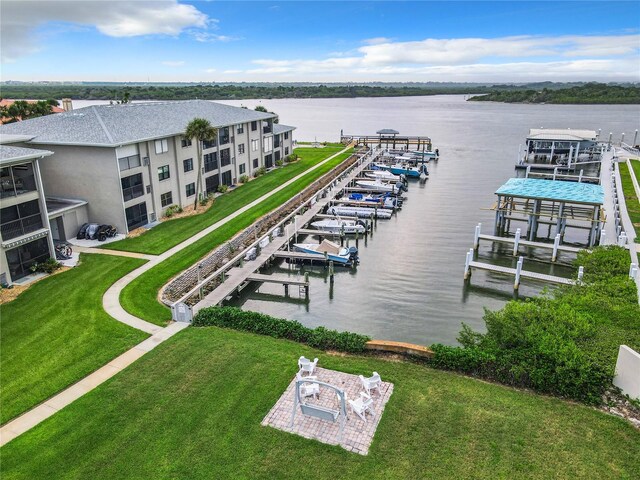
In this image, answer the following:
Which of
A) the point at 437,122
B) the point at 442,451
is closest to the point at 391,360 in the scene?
the point at 442,451

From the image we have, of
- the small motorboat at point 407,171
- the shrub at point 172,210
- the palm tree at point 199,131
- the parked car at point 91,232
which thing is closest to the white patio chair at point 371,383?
the parked car at point 91,232

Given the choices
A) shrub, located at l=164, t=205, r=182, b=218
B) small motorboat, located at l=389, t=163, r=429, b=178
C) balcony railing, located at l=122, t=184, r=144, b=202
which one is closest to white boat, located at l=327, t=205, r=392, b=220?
shrub, located at l=164, t=205, r=182, b=218

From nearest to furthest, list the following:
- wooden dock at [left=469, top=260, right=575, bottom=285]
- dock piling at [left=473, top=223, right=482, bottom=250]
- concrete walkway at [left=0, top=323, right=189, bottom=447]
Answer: concrete walkway at [left=0, top=323, right=189, bottom=447]
wooden dock at [left=469, top=260, right=575, bottom=285]
dock piling at [left=473, top=223, right=482, bottom=250]

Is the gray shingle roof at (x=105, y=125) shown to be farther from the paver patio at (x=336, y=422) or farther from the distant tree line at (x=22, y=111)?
the paver patio at (x=336, y=422)

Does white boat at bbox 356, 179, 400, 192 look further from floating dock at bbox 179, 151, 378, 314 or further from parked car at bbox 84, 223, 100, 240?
parked car at bbox 84, 223, 100, 240

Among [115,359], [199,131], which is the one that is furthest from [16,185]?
[199,131]

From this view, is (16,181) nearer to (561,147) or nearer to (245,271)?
(245,271)
